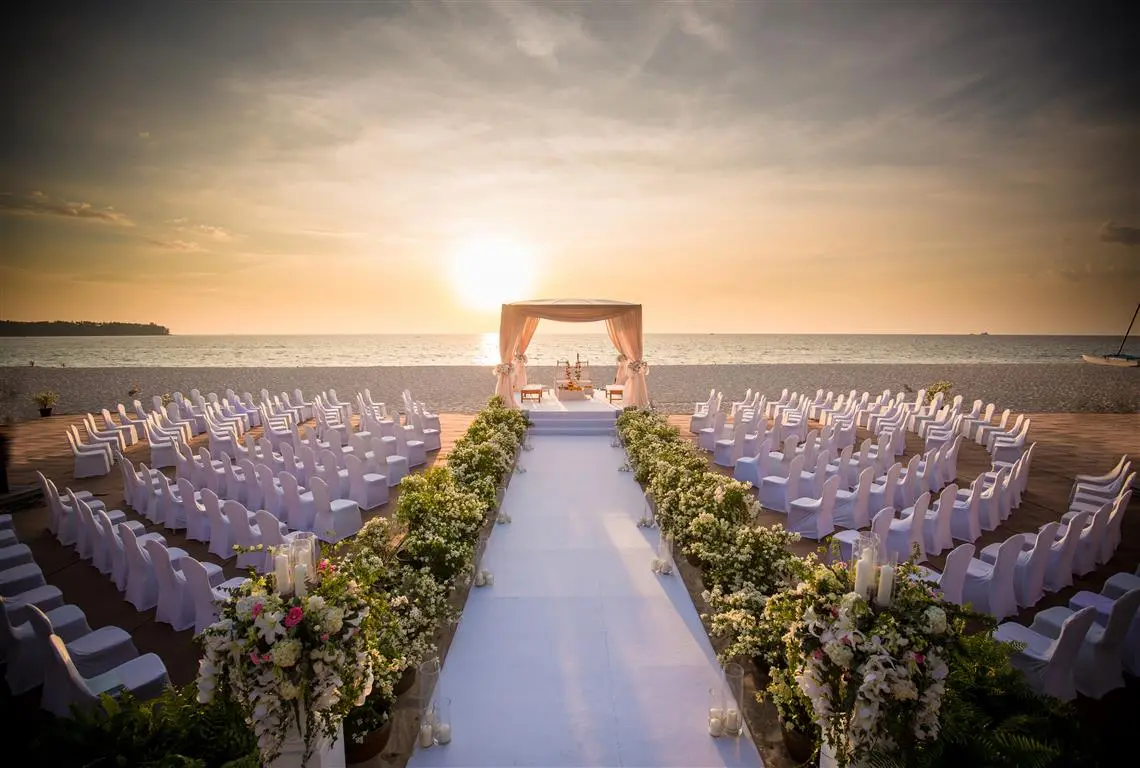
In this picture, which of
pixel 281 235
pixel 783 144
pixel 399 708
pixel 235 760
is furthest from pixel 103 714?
pixel 281 235

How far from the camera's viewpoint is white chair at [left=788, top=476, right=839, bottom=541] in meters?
7.10

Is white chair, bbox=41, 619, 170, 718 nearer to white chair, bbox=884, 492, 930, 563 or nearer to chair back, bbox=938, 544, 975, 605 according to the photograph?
chair back, bbox=938, 544, 975, 605

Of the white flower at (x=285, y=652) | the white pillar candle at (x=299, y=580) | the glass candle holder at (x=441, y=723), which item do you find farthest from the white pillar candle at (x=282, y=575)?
the glass candle holder at (x=441, y=723)

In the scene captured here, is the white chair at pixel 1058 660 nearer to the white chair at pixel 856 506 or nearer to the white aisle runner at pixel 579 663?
the white aisle runner at pixel 579 663

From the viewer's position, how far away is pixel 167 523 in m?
7.43

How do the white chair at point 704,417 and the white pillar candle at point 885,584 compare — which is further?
the white chair at point 704,417

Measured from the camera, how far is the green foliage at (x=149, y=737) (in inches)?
84.5

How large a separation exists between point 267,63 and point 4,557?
1662 centimetres

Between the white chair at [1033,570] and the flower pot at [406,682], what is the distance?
18.8 ft

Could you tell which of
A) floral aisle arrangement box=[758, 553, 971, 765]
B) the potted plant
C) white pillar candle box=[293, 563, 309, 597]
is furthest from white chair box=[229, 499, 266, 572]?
the potted plant

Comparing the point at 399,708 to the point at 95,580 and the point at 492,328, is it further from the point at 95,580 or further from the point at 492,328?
the point at 492,328

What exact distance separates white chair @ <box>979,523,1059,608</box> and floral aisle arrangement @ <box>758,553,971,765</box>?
3.90 metres

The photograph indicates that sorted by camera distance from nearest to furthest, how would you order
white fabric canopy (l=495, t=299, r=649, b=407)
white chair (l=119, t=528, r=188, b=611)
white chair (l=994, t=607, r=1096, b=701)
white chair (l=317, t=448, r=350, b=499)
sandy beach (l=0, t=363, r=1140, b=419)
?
1. white chair (l=994, t=607, r=1096, b=701)
2. white chair (l=119, t=528, r=188, b=611)
3. white chair (l=317, t=448, r=350, b=499)
4. white fabric canopy (l=495, t=299, r=649, b=407)
5. sandy beach (l=0, t=363, r=1140, b=419)

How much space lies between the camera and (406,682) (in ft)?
12.9
